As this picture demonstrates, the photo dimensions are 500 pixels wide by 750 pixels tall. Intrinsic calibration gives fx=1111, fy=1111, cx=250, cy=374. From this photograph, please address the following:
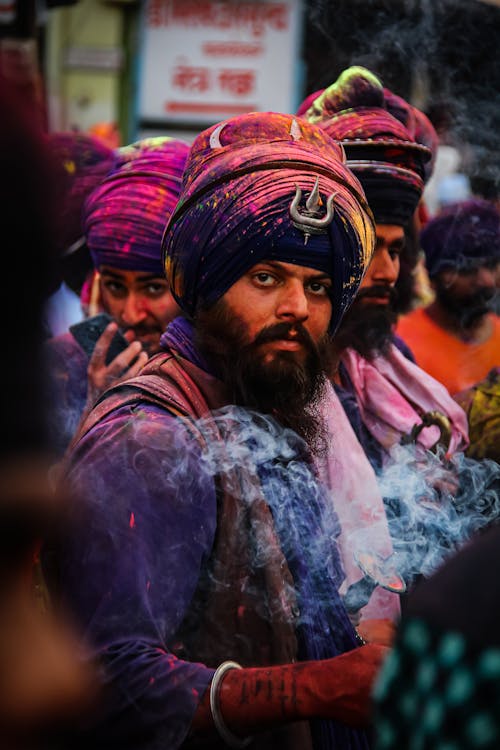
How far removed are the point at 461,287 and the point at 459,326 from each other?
0.73ft

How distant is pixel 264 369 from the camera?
3125mm

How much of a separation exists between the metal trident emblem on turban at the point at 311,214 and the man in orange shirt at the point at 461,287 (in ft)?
8.99

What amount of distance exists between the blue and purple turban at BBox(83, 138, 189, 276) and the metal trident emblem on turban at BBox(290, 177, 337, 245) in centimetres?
147

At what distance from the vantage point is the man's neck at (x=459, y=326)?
6016mm

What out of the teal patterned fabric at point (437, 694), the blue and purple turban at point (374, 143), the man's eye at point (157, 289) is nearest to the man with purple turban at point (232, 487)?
the blue and purple turban at point (374, 143)

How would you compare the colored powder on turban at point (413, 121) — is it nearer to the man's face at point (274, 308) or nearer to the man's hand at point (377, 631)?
the man's face at point (274, 308)

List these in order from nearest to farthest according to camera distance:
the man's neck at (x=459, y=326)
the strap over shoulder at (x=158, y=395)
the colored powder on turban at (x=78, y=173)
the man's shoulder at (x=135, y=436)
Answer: the man's shoulder at (x=135, y=436), the strap over shoulder at (x=158, y=395), the colored powder on turban at (x=78, y=173), the man's neck at (x=459, y=326)

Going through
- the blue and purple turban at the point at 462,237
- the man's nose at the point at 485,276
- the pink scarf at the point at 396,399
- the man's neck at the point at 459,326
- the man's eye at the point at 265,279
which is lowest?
the man's neck at the point at 459,326

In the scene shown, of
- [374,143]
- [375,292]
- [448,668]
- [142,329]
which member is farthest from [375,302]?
[448,668]

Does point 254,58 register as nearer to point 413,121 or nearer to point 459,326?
point 459,326

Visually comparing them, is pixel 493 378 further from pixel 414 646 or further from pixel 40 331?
pixel 40 331

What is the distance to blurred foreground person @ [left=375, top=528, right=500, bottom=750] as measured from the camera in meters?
1.42

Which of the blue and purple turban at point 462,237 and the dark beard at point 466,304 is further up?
the blue and purple turban at point 462,237

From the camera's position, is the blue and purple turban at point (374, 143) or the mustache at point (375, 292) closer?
the blue and purple turban at point (374, 143)
